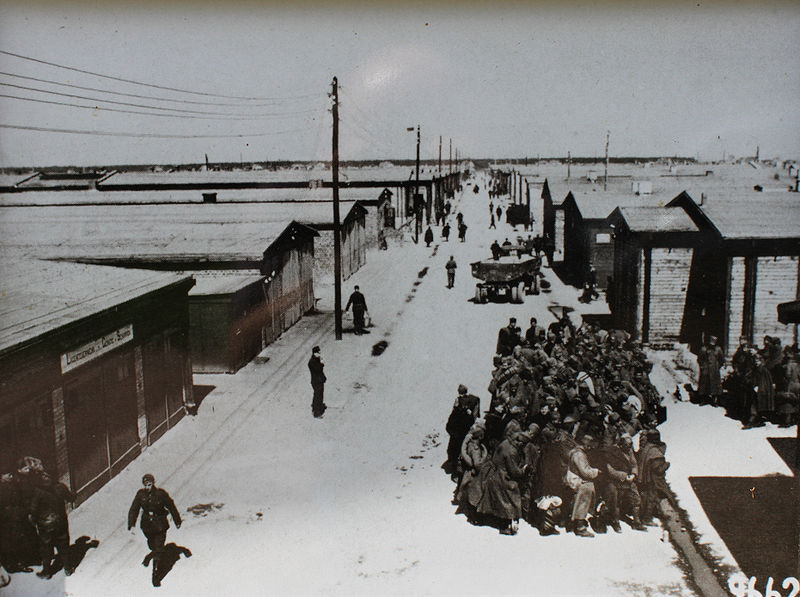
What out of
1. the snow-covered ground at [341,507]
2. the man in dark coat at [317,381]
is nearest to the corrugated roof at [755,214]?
the snow-covered ground at [341,507]

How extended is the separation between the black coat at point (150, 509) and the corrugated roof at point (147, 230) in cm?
1214

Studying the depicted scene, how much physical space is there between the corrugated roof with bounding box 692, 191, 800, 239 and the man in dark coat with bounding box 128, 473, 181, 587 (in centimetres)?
1579

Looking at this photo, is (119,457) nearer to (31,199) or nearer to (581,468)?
(581,468)

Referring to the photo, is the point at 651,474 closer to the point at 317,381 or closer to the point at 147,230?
the point at 317,381

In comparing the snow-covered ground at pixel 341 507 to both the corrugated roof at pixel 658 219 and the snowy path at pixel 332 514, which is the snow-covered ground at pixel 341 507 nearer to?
the snowy path at pixel 332 514

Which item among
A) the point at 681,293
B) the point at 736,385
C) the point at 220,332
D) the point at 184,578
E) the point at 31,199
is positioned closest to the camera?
the point at 184,578

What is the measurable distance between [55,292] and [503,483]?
28.3 ft

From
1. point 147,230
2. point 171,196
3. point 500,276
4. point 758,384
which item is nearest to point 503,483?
point 758,384

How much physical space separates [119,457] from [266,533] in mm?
3797

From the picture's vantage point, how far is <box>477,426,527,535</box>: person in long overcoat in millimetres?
9742

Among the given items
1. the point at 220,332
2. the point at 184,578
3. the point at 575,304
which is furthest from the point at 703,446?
the point at 575,304

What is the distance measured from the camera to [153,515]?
9062 millimetres

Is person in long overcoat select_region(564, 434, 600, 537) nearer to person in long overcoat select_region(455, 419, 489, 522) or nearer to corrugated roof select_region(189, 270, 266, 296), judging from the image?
person in long overcoat select_region(455, 419, 489, 522)

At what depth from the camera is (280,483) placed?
1180cm
